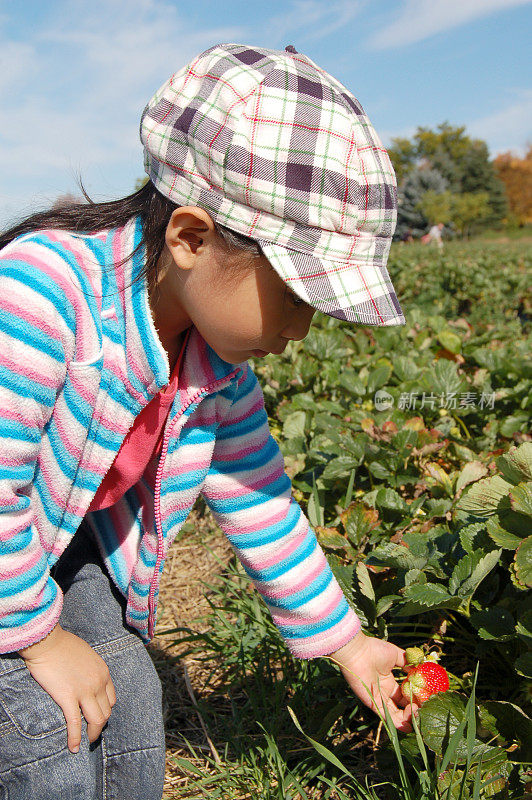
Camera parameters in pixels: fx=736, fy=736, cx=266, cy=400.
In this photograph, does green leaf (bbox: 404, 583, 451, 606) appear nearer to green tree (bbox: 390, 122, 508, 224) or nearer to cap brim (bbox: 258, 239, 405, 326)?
cap brim (bbox: 258, 239, 405, 326)

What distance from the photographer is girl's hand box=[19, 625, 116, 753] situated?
145 cm

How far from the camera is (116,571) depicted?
6.05 ft

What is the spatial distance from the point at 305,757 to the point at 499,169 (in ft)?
254

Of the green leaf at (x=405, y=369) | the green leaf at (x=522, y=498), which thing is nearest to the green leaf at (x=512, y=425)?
the green leaf at (x=405, y=369)

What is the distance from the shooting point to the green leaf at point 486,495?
5.52 ft

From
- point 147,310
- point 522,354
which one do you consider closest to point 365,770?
point 147,310

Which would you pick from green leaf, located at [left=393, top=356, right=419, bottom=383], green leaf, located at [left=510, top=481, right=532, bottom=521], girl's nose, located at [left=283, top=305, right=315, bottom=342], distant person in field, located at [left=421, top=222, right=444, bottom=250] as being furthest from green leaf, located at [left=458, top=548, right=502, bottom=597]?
distant person in field, located at [left=421, top=222, right=444, bottom=250]

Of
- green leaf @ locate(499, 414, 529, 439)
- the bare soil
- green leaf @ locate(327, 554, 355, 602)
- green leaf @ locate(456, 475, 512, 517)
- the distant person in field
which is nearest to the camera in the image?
green leaf @ locate(456, 475, 512, 517)

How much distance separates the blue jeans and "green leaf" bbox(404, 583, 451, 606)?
0.65m

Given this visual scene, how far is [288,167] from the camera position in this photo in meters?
1.26

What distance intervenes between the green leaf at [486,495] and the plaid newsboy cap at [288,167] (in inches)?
21.2

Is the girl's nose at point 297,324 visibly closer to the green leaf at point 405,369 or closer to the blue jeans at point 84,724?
the blue jeans at point 84,724

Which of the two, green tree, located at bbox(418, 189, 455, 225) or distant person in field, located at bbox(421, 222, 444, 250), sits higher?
green tree, located at bbox(418, 189, 455, 225)

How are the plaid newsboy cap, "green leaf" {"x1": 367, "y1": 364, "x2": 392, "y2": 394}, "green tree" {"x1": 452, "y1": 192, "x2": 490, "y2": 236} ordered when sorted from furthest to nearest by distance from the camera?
1. "green tree" {"x1": 452, "y1": 192, "x2": 490, "y2": 236}
2. "green leaf" {"x1": 367, "y1": 364, "x2": 392, "y2": 394}
3. the plaid newsboy cap
